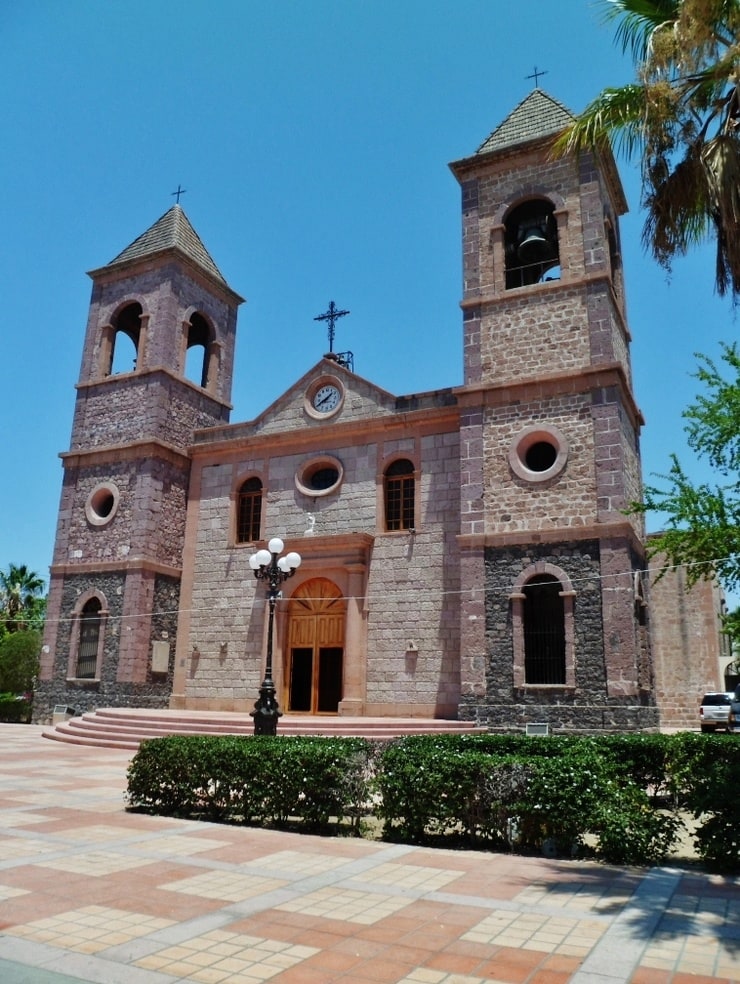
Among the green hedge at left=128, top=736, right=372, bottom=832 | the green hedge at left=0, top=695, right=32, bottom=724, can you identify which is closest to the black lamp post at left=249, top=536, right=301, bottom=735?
the green hedge at left=128, top=736, right=372, bottom=832

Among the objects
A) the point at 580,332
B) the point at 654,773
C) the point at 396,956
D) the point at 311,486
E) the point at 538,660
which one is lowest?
the point at 396,956

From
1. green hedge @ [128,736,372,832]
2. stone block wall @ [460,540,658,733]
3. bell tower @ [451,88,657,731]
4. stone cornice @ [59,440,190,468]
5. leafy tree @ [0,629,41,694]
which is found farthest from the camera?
leafy tree @ [0,629,41,694]

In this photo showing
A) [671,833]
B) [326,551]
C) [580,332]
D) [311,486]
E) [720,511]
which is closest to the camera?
[671,833]

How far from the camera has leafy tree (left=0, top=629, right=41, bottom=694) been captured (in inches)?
1211

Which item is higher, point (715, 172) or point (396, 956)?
point (715, 172)

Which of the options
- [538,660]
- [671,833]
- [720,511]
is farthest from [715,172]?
[538,660]

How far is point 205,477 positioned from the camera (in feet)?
78.8

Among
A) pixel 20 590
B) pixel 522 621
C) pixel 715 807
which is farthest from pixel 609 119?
pixel 20 590

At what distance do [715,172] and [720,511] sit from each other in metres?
5.71

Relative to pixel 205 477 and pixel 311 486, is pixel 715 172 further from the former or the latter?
pixel 205 477

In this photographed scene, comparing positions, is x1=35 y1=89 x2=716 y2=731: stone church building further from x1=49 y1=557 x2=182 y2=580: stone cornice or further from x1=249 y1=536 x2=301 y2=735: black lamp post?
x1=249 y1=536 x2=301 y2=735: black lamp post

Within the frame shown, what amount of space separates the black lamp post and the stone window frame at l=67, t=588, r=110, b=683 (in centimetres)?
1035

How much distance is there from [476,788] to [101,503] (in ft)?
63.0

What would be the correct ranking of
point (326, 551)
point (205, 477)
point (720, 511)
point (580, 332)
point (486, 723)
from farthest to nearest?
point (205, 477)
point (326, 551)
point (580, 332)
point (486, 723)
point (720, 511)
